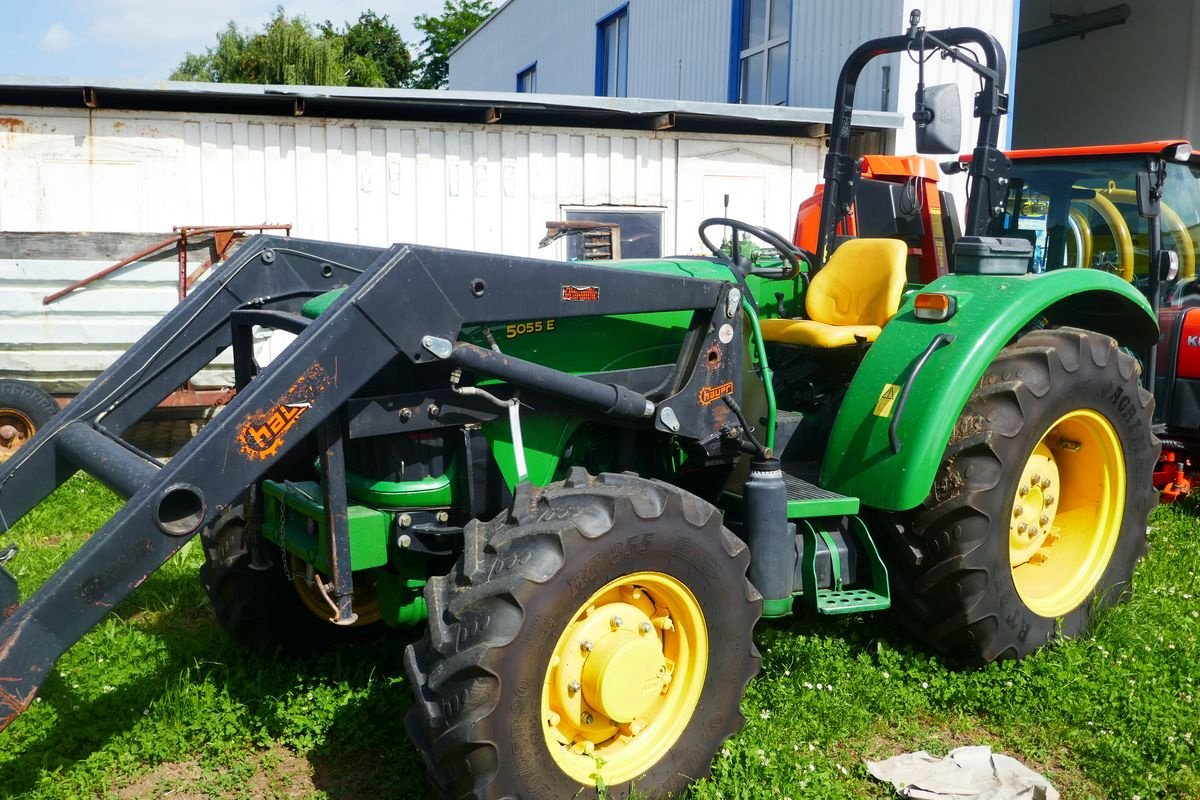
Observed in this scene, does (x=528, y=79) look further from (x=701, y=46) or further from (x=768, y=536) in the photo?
(x=768, y=536)

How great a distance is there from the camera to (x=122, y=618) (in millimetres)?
4633

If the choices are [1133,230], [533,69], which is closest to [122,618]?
[1133,230]

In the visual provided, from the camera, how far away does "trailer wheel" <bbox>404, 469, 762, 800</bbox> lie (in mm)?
2680

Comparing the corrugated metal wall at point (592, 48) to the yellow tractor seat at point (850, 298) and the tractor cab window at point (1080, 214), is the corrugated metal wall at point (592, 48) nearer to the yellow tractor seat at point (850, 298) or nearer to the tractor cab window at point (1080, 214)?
the tractor cab window at point (1080, 214)

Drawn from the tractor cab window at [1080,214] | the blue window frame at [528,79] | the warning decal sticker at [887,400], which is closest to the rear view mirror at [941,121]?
the warning decal sticker at [887,400]

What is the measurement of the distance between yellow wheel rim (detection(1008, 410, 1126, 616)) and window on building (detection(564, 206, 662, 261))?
5431 millimetres

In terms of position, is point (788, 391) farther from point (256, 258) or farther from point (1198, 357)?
point (1198, 357)

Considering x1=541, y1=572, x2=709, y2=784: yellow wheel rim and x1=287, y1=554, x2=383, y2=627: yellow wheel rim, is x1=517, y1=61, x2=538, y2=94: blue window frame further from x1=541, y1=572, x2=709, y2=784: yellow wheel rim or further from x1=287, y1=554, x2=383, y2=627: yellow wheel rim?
x1=541, y1=572, x2=709, y2=784: yellow wheel rim

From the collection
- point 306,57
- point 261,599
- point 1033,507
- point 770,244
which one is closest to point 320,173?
point 770,244

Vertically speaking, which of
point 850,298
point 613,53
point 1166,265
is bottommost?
point 850,298

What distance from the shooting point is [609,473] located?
10.5ft

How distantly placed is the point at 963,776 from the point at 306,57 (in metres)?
28.1

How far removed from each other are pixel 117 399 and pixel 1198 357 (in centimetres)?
516

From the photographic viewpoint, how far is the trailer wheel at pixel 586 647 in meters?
2.68
